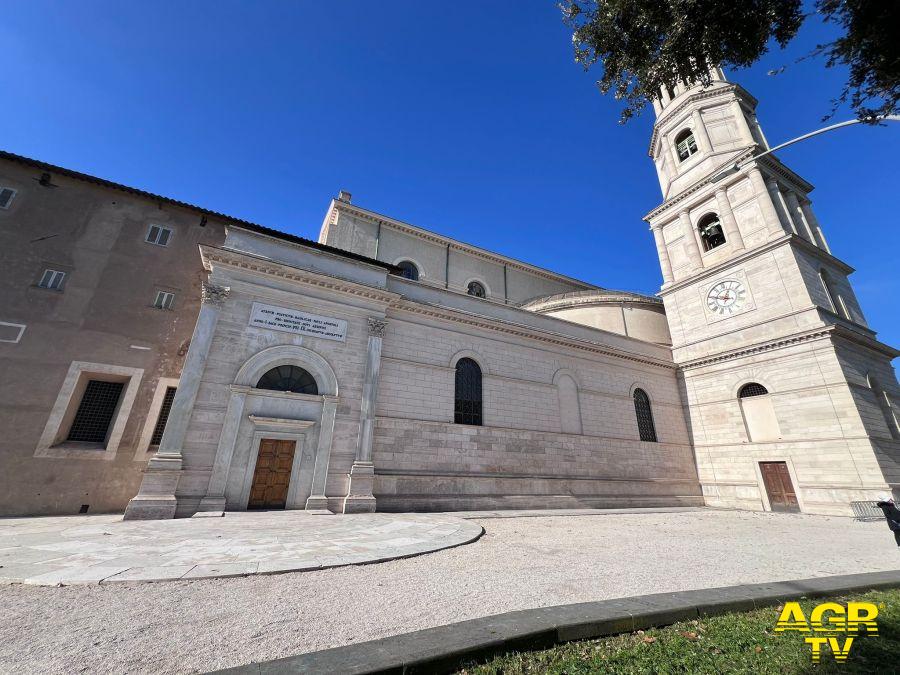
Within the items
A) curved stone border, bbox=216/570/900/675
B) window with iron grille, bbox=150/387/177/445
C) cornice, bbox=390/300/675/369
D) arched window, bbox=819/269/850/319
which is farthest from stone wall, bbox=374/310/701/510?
curved stone border, bbox=216/570/900/675

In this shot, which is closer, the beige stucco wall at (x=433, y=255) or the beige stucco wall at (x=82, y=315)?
the beige stucco wall at (x=82, y=315)

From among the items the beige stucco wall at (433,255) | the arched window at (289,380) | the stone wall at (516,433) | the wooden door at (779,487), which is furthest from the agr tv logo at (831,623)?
the beige stucco wall at (433,255)

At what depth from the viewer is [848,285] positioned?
20.8 m

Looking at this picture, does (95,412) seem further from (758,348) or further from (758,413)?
(758,348)

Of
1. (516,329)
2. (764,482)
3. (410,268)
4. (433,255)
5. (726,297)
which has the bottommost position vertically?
(764,482)

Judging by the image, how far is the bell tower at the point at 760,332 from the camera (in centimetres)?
1573

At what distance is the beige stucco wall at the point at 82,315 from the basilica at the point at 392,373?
0.22 ft

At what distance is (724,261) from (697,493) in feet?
42.6

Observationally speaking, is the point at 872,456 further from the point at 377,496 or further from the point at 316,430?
the point at 316,430

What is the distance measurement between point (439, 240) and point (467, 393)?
492 inches

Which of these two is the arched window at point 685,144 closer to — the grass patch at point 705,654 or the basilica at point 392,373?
the basilica at point 392,373

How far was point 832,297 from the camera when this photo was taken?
19.4 metres

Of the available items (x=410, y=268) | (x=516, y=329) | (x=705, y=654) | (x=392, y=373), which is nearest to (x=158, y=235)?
(x=392, y=373)

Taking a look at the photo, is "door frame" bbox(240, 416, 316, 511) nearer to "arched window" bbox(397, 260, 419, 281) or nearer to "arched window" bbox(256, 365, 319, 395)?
"arched window" bbox(256, 365, 319, 395)
